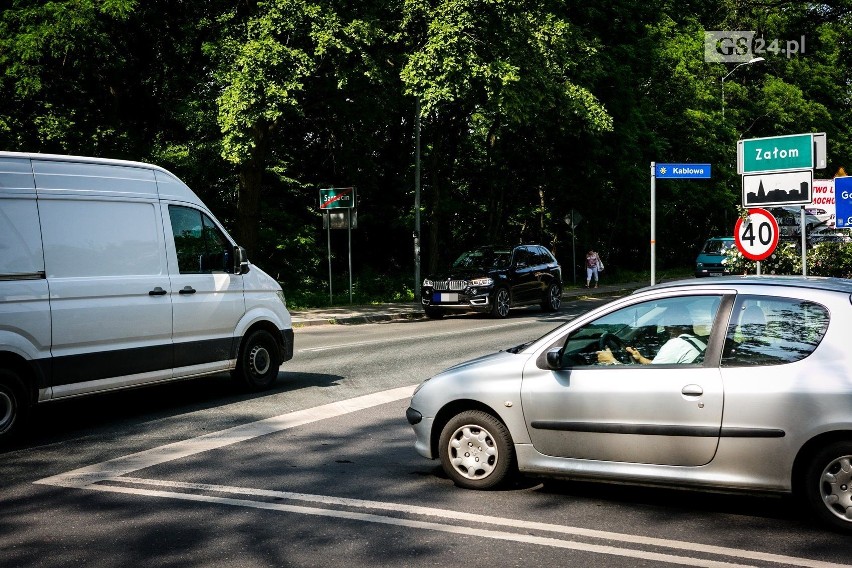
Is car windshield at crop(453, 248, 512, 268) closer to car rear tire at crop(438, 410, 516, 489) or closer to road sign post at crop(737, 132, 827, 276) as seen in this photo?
road sign post at crop(737, 132, 827, 276)

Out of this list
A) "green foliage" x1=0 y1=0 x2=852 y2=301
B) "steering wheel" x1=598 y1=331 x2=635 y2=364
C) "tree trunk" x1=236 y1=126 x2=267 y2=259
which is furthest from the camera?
"tree trunk" x1=236 y1=126 x2=267 y2=259

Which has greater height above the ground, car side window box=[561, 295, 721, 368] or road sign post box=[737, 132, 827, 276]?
road sign post box=[737, 132, 827, 276]

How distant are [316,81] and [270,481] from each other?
18.9 m

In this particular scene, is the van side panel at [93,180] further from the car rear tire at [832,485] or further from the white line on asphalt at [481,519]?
the car rear tire at [832,485]

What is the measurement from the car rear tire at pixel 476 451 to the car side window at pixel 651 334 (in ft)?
2.17

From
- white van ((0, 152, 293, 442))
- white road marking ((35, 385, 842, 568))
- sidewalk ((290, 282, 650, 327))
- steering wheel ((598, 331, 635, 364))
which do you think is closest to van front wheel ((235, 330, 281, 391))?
white van ((0, 152, 293, 442))

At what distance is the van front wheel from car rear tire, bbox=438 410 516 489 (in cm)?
470

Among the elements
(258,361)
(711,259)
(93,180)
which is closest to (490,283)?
(258,361)

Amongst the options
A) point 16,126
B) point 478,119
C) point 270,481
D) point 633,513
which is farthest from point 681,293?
point 478,119

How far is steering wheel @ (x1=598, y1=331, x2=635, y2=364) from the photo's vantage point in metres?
5.95

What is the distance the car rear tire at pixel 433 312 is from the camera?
918 inches

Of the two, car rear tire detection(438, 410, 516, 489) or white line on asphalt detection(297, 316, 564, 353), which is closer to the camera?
car rear tire detection(438, 410, 516, 489)

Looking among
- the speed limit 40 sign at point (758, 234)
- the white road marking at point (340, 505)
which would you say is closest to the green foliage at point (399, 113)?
the speed limit 40 sign at point (758, 234)

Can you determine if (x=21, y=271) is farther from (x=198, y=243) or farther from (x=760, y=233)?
(x=760, y=233)
